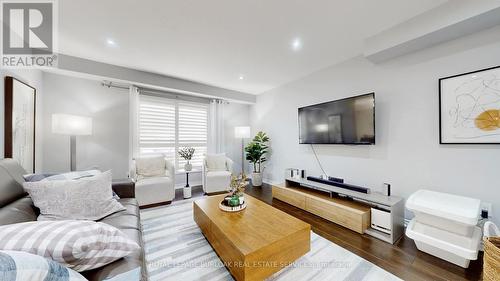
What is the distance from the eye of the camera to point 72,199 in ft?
4.49

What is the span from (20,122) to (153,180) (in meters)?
1.68

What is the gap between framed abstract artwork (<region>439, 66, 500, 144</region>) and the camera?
5.71 feet

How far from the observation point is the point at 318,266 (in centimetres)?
159

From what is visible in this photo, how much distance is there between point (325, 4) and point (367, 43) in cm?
100

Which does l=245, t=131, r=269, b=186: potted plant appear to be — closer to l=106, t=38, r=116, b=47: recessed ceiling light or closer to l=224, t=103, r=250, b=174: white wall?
l=224, t=103, r=250, b=174: white wall

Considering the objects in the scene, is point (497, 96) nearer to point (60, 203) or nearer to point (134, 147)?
point (60, 203)

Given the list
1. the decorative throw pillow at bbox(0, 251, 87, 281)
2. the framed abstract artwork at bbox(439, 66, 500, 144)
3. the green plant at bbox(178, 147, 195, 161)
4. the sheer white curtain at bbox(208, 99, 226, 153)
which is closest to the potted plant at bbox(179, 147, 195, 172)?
the green plant at bbox(178, 147, 195, 161)

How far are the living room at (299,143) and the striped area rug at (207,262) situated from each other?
0.05 ft

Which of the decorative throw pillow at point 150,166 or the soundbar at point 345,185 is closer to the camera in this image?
the soundbar at point 345,185

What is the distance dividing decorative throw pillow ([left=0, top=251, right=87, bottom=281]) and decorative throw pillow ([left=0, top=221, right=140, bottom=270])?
164 millimetres

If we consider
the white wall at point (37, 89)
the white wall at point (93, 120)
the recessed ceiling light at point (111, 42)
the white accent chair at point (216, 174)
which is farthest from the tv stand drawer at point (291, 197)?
the white wall at point (37, 89)

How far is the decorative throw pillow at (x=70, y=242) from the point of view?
2.32 ft

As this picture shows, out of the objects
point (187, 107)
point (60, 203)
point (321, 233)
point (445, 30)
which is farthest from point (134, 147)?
point (445, 30)

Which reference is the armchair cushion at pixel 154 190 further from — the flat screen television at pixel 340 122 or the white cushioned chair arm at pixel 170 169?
the flat screen television at pixel 340 122
